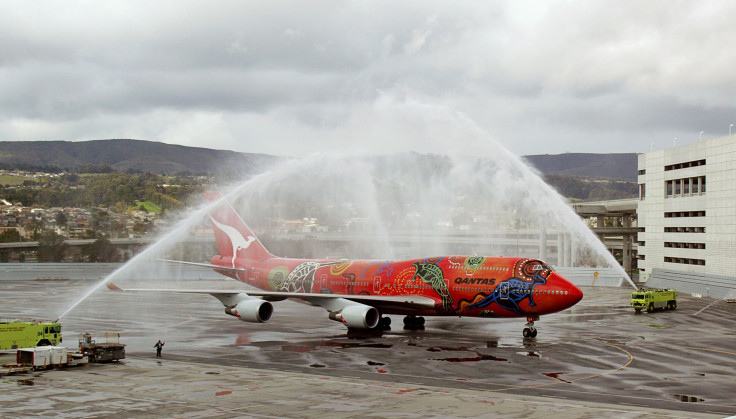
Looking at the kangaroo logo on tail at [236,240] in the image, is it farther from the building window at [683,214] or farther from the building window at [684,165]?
the building window at [684,165]

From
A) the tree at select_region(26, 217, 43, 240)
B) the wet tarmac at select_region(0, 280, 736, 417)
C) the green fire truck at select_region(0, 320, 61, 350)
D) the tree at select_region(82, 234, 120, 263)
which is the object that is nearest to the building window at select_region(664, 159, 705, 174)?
the wet tarmac at select_region(0, 280, 736, 417)

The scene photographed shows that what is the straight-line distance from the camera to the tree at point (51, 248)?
411 feet

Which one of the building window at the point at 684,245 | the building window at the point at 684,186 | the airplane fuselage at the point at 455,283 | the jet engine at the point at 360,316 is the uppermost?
the building window at the point at 684,186

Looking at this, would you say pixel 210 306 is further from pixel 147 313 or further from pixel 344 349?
pixel 344 349

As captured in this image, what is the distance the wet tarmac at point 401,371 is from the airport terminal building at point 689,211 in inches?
1221

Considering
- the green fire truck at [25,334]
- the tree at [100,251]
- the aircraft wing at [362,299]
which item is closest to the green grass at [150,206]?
the tree at [100,251]

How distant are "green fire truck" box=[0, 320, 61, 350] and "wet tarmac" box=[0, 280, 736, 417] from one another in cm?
212

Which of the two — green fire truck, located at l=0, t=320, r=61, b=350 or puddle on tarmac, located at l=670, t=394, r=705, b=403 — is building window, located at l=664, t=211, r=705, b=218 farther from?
green fire truck, located at l=0, t=320, r=61, b=350

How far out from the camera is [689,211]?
91.5 meters

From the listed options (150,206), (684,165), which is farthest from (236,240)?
(150,206)

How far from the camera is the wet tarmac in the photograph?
2441 cm

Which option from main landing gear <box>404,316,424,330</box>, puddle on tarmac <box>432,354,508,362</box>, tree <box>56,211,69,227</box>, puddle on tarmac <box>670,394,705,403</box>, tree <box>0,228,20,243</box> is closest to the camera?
puddle on tarmac <box>670,394,705,403</box>

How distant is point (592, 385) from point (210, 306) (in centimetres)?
4739

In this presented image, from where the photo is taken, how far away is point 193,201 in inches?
5320
